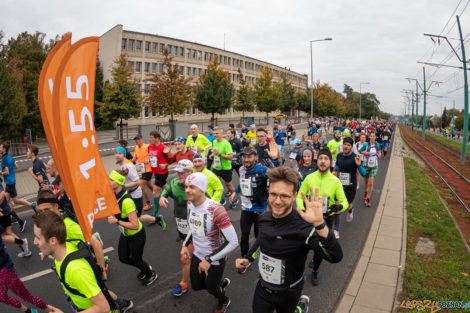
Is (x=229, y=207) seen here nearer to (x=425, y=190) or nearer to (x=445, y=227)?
(x=445, y=227)

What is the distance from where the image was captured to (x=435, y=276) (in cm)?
490

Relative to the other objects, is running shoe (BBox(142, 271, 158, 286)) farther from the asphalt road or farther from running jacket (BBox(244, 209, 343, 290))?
running jacket (BBox(244, 209, 343, 290))

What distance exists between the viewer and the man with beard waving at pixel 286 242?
2361 mm

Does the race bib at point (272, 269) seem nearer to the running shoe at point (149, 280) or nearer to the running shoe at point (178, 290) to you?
the running shoe at point (178, 290)

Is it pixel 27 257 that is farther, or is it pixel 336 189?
pixel 27 257

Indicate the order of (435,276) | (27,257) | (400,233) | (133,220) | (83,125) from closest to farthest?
(83,125), (133,220), (435,276), (27,257), (400,233)

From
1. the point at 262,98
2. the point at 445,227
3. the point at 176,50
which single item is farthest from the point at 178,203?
the point at 176,50

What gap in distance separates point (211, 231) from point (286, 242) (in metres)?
1.18

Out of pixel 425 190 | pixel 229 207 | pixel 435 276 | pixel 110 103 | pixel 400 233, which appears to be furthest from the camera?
pixel 110 103

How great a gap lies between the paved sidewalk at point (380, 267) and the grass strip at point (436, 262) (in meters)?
0.16

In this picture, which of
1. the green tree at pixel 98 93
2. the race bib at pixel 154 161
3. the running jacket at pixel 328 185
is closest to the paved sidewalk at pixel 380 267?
the running jacket at pixel 328 185

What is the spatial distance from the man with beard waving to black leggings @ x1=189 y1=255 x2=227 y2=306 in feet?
2.74

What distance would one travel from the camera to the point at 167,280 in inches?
190

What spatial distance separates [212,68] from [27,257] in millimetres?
28608
